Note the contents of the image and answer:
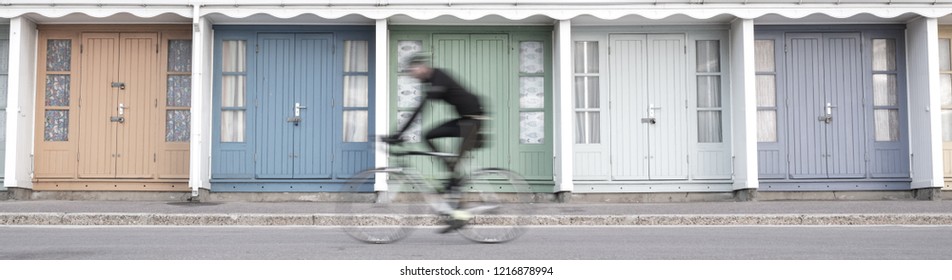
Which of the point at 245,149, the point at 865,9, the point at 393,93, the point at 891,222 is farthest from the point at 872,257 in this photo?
the point at 245,149

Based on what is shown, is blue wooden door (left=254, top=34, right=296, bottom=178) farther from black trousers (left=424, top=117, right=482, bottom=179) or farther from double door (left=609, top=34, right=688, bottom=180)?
black trousers (left=424, top=117, right=482, bottom=179)

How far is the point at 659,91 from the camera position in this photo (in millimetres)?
17906

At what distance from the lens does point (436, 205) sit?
401 inches

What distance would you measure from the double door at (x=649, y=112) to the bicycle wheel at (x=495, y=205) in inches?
296

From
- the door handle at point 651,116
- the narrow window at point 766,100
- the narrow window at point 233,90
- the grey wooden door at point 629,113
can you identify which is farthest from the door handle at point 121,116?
the narrow window at point 766,100

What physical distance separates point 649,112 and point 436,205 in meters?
8.32

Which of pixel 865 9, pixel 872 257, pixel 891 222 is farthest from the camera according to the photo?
pixel 865 9

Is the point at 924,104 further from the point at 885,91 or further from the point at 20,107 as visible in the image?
the point at 20,107

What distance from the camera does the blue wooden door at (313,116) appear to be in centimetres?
1788

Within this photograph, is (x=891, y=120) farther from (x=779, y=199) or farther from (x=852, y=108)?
(x=779, y=199)

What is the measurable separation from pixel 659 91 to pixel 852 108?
9.76 ft

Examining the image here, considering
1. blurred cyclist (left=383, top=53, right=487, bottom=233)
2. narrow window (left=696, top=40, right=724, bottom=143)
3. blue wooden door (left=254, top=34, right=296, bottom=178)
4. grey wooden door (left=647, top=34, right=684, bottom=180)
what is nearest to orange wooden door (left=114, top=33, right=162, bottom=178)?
blue wooden door (left=254, top=34, right=296, bottom=178)

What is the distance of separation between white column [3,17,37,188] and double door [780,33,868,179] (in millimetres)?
11528

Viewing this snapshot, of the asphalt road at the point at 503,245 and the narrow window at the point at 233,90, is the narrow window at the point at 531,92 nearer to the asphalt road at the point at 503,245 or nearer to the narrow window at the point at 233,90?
the narrow window at the point at 233,90
